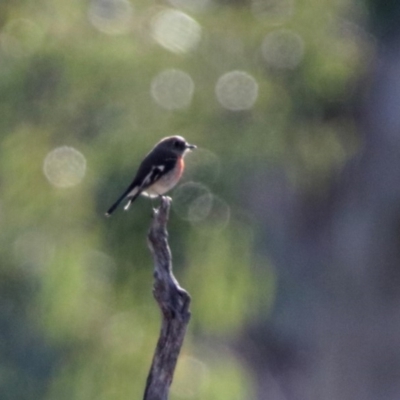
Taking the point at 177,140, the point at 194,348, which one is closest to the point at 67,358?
the point at 194,348

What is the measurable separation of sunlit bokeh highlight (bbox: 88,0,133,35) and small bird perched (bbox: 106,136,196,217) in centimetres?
69

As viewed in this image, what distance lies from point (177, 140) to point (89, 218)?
22.1 inches

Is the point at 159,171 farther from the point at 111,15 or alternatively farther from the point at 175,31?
the point at 111,15

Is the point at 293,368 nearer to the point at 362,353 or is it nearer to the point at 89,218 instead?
the point at 362,353

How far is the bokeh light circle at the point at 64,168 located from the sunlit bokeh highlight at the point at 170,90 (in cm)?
43

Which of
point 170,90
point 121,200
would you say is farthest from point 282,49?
point 121,200

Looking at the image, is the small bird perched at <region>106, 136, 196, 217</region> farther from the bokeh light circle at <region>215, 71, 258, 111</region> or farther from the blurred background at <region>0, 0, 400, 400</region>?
the bokeh light circle at <region>215, 71, 258, 111</region>

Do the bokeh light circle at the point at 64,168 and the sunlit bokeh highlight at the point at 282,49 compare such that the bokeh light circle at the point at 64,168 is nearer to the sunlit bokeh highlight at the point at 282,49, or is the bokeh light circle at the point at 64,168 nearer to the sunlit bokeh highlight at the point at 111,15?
the sunlit bokeh highlight at the point at 111,15

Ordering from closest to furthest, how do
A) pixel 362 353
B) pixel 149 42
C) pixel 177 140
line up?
pixel 177 140
pixel 149 42
pixel 362 353

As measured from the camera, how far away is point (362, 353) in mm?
10398

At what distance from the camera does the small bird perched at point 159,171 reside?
4.38m

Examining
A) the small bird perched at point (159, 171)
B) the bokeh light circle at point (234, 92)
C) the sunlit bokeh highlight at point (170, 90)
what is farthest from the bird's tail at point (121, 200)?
the bokeh light circle at point (234, 92)

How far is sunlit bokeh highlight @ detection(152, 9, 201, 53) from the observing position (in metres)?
5.05

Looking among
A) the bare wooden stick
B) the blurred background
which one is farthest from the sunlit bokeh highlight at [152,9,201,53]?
the bare wooden stick
